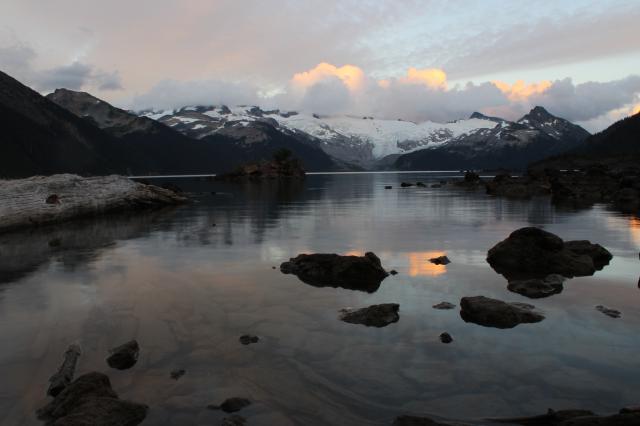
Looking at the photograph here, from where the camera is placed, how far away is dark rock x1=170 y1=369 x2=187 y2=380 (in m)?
11.8

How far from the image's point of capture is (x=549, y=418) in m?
9.86

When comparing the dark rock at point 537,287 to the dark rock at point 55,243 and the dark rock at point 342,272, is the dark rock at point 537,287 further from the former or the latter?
the dark rock at point 55,243

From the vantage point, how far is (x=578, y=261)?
2328 cm

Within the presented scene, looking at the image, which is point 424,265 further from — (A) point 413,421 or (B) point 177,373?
(B) point 177,373

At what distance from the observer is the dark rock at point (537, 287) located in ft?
61.3

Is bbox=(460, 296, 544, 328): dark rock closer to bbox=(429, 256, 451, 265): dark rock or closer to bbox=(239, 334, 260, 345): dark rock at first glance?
bbox=(239, 334, 260, 345): dark rock

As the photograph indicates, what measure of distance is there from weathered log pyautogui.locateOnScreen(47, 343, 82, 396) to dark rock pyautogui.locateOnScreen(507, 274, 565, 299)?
15506 millimetres

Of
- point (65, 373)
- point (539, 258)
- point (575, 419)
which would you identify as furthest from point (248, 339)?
point (539, 258)

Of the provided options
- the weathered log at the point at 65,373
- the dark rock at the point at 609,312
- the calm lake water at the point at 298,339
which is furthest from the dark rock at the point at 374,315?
the weathered log at the point at 65,373

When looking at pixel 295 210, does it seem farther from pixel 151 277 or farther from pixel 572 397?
pixel 572 397

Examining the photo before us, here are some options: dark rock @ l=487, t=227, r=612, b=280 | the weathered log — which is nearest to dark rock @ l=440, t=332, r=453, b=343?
dark rock @ l=487, t=227, r=612, b=280

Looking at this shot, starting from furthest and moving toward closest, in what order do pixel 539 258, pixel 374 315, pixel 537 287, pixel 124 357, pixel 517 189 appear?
pixel 517 189
pixel 539 258
pixel 537 287
pixel 374 315
pixel 124 357

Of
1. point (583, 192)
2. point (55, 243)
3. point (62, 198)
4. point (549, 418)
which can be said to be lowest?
point (583, 192)

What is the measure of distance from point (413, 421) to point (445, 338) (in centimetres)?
469
